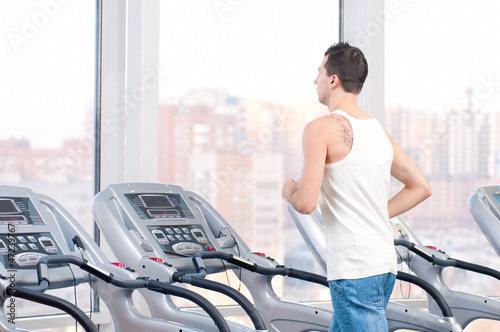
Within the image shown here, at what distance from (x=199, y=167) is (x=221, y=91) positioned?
50cm

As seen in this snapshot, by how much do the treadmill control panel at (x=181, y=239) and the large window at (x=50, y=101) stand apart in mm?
1078

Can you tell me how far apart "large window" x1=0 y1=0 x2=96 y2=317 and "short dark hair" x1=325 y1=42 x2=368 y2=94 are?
2.14 m

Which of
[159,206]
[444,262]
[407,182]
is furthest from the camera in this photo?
[444,262]

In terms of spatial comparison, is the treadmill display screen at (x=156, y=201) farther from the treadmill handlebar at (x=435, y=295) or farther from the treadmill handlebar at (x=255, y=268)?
the treadmill handlebar at (x=435, y=295)

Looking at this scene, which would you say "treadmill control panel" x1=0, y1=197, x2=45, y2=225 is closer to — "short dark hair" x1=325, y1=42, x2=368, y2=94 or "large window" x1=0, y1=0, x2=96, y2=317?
"large window" x1=0, y1=0, x2=96, y2=317

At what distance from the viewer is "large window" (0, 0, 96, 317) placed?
11.5 ft

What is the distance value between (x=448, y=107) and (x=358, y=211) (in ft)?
9.21

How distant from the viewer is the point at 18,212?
2.50 m

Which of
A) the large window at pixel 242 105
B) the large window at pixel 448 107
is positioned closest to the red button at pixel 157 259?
the large window at pixel 242 105

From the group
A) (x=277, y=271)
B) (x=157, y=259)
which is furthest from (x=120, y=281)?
(x=277, y=271)

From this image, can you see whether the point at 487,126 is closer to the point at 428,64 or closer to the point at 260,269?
the point at 428,64

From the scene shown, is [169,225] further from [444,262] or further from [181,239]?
[444,262]

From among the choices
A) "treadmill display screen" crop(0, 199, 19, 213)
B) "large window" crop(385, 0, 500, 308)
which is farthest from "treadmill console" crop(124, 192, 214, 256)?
"large window" crop(385, 0, 500, 308)

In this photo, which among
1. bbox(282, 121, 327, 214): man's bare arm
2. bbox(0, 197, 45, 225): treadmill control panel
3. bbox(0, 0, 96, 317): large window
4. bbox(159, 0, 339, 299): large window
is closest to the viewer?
bbox(282, 121, 327, 214): man's bare arm
